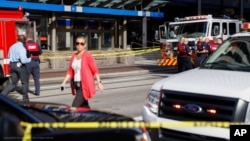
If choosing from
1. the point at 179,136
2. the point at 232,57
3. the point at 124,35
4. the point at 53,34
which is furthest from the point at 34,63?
the point at 124,35

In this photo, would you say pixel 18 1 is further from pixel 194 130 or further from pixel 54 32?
pixel 194 130

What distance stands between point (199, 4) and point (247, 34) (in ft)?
109

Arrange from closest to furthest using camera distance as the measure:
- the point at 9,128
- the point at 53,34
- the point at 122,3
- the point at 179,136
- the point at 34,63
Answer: the point at 9,128, the point at 179,136, the point at 34,63, the point at 53,34, the point at 122,3

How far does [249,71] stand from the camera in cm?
562

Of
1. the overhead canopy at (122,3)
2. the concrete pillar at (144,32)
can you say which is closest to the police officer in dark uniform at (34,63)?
the overhead canopy at (122,3)

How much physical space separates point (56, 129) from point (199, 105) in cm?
214

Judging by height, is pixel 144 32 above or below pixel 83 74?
above

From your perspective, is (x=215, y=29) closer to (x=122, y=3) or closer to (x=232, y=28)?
(x=232, y=28)

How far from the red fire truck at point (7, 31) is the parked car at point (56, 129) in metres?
9.88

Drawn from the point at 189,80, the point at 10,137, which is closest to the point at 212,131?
the point at 189,80

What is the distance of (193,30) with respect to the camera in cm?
2081

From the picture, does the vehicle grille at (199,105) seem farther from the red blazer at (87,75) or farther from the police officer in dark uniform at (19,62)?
the police officer in dark uniform at (19,62)

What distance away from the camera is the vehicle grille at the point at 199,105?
4759 mm

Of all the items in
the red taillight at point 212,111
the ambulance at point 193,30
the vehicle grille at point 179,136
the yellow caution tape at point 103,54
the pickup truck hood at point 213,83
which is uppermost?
the ambulance at point 193,30
